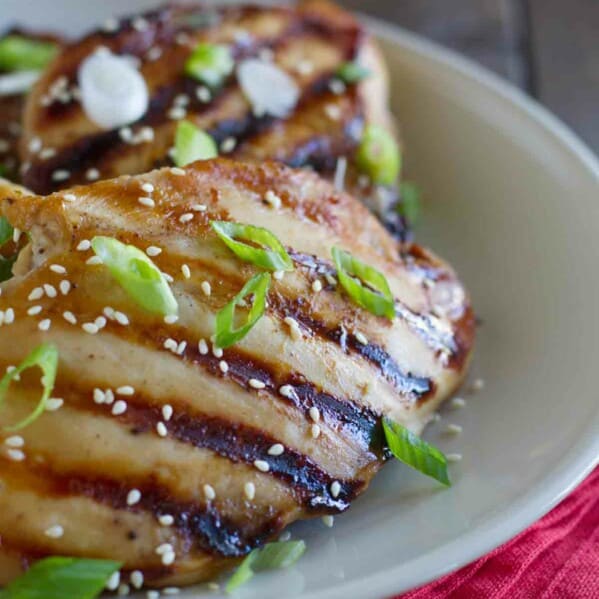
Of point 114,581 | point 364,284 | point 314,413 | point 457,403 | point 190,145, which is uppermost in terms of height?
point 364,284

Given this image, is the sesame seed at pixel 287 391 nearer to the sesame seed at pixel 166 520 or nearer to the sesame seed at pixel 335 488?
the sesame seed at pixel 335 488

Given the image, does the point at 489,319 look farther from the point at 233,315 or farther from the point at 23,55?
the point at 23,55

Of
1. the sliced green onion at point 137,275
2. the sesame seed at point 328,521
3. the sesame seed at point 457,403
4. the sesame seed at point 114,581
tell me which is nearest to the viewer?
the sesame seed at point 114,581

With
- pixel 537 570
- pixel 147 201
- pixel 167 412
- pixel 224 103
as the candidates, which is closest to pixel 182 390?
pixel 167 412

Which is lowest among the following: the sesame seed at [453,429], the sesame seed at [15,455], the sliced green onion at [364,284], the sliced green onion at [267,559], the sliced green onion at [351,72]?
the sesame seed at [15,455]

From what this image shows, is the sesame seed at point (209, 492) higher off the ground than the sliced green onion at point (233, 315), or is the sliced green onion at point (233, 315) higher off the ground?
the sliced green onion at point (233, 315)

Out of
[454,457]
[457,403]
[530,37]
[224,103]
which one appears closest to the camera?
[454,457]

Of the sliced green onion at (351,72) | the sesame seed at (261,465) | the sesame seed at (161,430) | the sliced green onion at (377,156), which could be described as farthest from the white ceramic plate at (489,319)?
the sliced green onion at (351,72)
